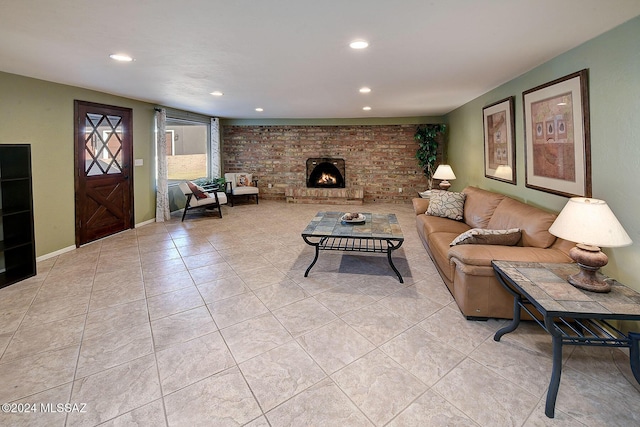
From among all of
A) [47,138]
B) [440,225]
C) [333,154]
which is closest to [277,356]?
[440,225]

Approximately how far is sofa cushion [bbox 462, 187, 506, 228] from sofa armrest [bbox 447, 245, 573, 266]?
1183mm

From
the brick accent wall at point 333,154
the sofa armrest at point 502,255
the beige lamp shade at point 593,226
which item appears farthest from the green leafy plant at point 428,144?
the beige lamp shade at point 593,226

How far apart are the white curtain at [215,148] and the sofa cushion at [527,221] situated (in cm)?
638

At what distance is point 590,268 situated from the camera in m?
1.79

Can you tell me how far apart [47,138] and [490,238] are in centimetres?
505

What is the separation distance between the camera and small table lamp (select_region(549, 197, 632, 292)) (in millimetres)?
1727

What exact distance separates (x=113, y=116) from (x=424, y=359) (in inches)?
213

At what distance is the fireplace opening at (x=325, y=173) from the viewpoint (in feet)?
26.8

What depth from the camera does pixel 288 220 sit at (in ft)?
19.7

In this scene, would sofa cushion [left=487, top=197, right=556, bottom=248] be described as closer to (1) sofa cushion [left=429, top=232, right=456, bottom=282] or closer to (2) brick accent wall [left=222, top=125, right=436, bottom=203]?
(1) sofa cushion [left=429, top=232, right=456, bottom=282]

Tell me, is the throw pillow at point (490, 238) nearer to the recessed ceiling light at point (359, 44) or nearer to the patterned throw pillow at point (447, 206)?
the patterned throw pillow at point (447, 206)

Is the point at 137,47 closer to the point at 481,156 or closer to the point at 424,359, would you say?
the point at 424,359

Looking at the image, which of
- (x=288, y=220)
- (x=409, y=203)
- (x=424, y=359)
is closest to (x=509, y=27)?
(x=424, y=359)

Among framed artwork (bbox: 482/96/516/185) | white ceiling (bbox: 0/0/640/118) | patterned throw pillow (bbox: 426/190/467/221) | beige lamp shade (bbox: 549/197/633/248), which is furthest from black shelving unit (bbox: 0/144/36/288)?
framed artwork (bbox: 482/96/516/185)
